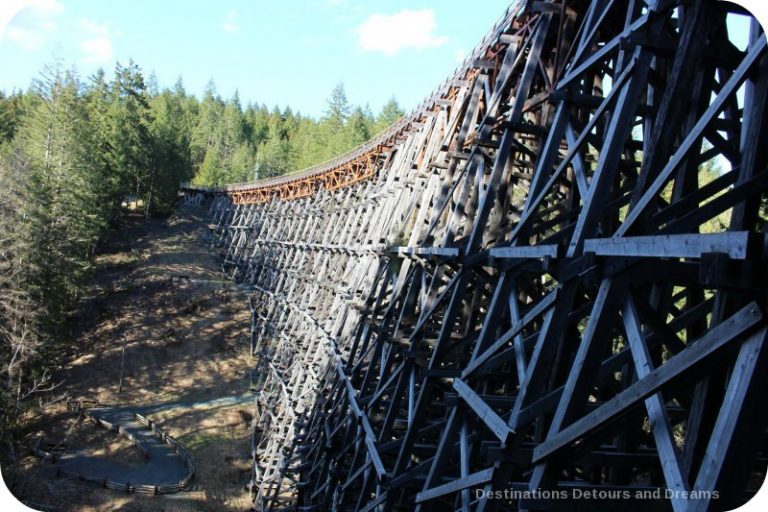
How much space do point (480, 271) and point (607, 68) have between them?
2752 mm

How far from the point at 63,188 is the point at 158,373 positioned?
393 inches

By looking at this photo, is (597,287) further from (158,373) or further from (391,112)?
(391,112)

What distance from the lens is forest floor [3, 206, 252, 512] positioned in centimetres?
1659

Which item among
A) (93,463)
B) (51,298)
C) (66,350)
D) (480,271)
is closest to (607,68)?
(480,271)

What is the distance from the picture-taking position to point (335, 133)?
217 feet

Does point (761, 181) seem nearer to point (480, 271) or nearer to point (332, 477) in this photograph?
point (480, 271)

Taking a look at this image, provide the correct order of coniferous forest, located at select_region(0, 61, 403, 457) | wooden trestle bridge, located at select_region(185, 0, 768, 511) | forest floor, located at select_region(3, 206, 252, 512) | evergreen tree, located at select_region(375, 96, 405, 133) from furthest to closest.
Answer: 1. evergreen tree, located at select_region(375, 96, 405, 133)
2. coniferous forest, located at select_region(0, 61, 403, 457)
3. forest floor, located at select_region(3, 206, 252, 512)
4. wooden trestle bridge, located at select_region(185, 0, 768, 511)

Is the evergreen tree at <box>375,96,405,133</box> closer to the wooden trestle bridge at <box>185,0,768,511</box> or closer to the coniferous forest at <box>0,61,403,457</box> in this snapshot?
the coniferous forest at <box>0,61,403,457</box>

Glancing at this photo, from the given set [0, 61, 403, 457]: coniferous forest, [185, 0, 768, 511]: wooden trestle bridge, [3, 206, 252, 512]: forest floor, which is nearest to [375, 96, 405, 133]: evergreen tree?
[0, 61, 403, 457]: coniferous forest

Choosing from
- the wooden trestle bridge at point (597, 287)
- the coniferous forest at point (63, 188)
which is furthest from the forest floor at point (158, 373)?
the wooden trestle bridge at point (597, 287)

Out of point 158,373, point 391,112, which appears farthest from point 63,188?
point 391,112

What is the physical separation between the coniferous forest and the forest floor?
60.0 inches

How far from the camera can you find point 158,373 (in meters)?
25.7

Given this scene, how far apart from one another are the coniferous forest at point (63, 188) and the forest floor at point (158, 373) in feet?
5.00
